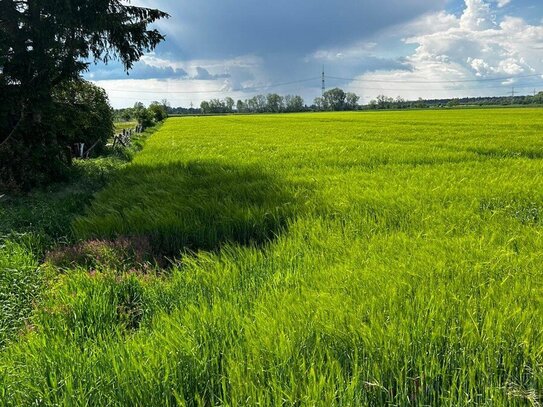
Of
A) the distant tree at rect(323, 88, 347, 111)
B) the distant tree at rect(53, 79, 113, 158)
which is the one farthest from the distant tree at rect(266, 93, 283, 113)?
the distant tree at rect(53, 79, 113, 158)

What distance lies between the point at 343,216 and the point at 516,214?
6.99 feet

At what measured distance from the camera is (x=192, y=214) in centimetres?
559

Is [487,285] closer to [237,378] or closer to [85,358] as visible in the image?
[237,378]

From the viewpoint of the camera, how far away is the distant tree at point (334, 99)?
497ft

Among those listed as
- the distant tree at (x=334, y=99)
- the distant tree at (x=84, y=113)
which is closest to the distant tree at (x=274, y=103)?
the distant tree at (x=334, y=99)

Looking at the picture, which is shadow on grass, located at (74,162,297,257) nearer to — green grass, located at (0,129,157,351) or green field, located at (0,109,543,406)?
green field, located at (0,109,543,406)

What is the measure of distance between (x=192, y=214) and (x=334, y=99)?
156m

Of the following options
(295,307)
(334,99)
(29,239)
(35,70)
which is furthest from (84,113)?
(334,99)

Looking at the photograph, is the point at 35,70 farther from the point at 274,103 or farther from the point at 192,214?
the point at 274,103

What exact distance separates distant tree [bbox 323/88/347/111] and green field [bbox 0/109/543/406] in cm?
15129

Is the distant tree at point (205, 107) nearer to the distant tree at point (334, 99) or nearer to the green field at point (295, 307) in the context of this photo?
the distant tree at point (334, 99)

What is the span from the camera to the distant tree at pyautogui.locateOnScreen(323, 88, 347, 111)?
15162 centimetres

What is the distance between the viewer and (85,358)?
2.24m

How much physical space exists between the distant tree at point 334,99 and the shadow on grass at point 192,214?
149m
